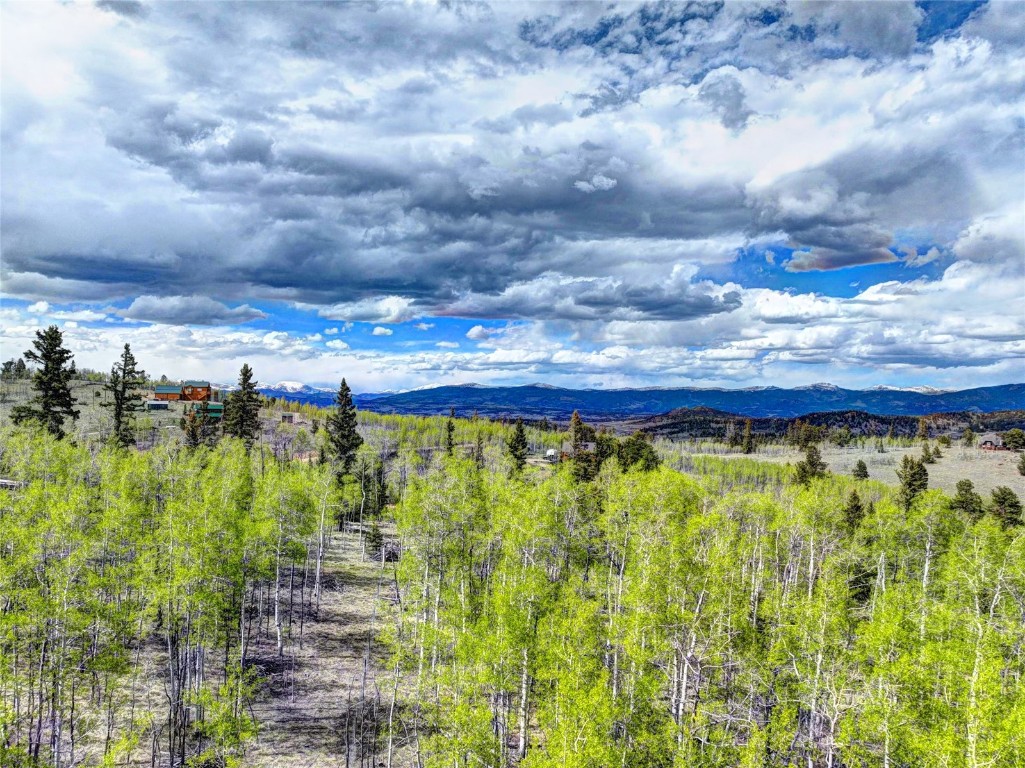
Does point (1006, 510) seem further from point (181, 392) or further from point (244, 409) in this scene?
point (181, 392)

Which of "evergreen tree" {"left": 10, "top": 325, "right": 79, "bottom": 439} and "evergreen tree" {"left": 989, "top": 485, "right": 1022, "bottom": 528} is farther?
"evergreen tree" {"left": 989, "top": 485, "right": 1022, "bottom": 528}

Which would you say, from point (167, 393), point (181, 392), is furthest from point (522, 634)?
point (167, 393)

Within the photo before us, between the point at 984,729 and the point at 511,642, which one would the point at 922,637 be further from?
the point at 511,642

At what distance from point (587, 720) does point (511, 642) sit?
9.25 m

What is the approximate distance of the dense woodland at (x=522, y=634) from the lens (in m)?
31.1

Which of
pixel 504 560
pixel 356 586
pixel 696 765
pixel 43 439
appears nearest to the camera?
pixel 696 765

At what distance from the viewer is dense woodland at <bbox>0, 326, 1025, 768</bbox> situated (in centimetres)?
3113

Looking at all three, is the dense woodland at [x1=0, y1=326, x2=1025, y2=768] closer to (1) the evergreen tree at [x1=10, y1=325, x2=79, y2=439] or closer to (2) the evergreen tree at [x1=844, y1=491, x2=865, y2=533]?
(1) the evergreen tree at [x1=10, y1=325, x2=79, y2=439]

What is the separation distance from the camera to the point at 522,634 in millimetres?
37562

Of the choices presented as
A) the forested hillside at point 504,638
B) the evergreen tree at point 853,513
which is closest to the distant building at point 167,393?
the forested hillside at point 504,638

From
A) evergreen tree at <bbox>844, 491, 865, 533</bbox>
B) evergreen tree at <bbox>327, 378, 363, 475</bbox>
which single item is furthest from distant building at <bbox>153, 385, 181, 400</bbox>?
evergreen tree at <bbox>844, 491, 865, 533</bbox>

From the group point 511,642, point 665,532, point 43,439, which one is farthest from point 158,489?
point 665,532

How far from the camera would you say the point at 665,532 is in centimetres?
5175

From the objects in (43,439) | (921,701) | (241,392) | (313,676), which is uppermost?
(241,392)
